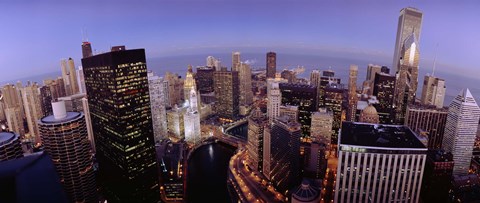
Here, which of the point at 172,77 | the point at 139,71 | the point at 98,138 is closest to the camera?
the point at 139,71

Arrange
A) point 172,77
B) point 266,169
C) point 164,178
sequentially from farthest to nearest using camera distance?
1. point 172,77
2. point 266,169
3. point 164,178

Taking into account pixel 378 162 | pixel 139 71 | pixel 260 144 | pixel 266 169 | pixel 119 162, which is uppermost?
pixel 139 71

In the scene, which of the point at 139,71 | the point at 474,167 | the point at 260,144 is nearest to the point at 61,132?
the point at 139,71

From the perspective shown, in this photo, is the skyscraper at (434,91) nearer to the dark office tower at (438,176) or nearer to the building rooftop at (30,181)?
the dark office tower at (438,176)

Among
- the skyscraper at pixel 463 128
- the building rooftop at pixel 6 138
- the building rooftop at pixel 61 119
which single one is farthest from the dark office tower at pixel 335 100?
the building rooftop at pixel 6 138

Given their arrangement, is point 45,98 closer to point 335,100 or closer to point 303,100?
point 303,100

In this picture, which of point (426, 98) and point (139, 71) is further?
point (426, 98)

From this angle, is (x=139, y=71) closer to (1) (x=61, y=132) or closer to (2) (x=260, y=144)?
(1) (x=61, y=132)
